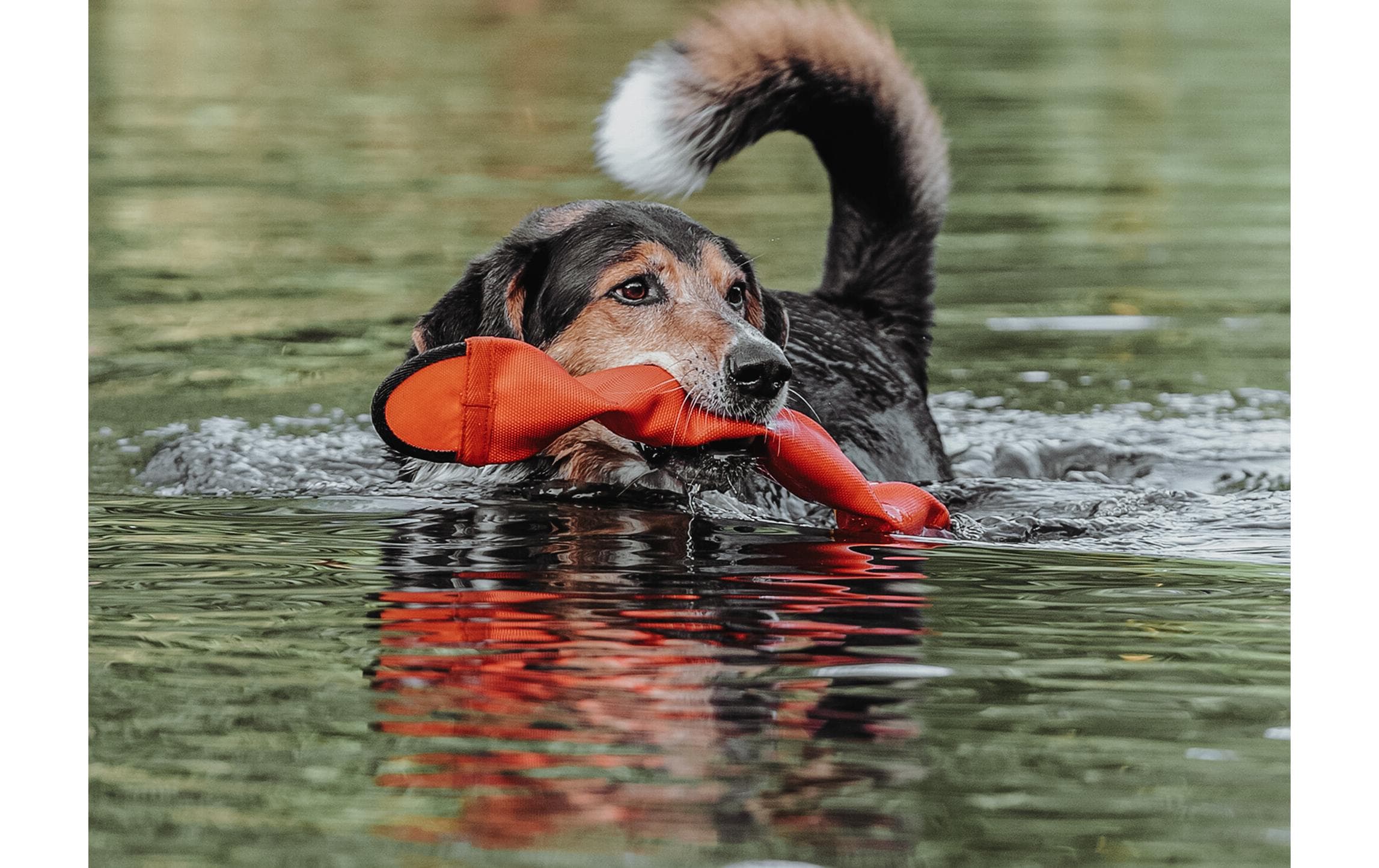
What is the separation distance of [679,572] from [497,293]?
1.20m

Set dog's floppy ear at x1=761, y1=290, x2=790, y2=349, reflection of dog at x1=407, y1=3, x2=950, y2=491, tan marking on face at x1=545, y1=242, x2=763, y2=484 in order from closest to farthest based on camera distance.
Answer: tan marking on face at x1=545, y1=242, x2=763, y2=484 < reflection of dog at x1=407, y1=3, x2=950, y2=491 < dog's floppy ear at x1=761, y1=290, x2=790, y2=349

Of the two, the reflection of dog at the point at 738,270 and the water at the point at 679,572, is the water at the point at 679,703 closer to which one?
the water at the point at 679,572

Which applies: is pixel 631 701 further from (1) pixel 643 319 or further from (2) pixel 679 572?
(1) pixel 643 319

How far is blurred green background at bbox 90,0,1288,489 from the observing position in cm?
744

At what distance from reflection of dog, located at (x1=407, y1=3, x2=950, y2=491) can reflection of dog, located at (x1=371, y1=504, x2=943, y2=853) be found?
52 cm

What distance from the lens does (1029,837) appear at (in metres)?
2.71

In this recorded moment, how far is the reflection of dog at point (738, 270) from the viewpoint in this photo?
185 inches

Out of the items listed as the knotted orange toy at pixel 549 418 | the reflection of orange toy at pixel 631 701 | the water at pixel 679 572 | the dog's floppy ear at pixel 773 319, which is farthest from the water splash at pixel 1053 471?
the reflection of orange toy at pixel 631 701

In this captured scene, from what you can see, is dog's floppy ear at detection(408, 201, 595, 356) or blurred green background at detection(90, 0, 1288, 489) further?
blurred green background at detection(90, 0, 1288, 489)

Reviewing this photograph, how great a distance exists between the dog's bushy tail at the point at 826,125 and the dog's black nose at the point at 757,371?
1331 mm

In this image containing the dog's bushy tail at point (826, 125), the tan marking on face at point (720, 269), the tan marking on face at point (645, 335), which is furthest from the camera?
the dog's bushy tail at point (826, 125)

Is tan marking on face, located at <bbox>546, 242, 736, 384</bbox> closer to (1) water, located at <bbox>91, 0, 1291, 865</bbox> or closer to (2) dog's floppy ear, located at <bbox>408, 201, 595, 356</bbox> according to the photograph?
(2) dog's floppy ear, located at <bbox>408, 201, 595, 356</bbox>

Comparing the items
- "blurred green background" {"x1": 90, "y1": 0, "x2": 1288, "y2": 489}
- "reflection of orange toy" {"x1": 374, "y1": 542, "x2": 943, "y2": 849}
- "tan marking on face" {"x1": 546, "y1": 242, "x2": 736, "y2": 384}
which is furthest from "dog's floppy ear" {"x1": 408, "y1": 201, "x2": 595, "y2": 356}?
"blurred green background" {"x1": 90, "y1": 0, "x2": 1288, "y2": 489}

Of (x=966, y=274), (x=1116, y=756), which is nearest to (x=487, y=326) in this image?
(x=1116, y=756)
